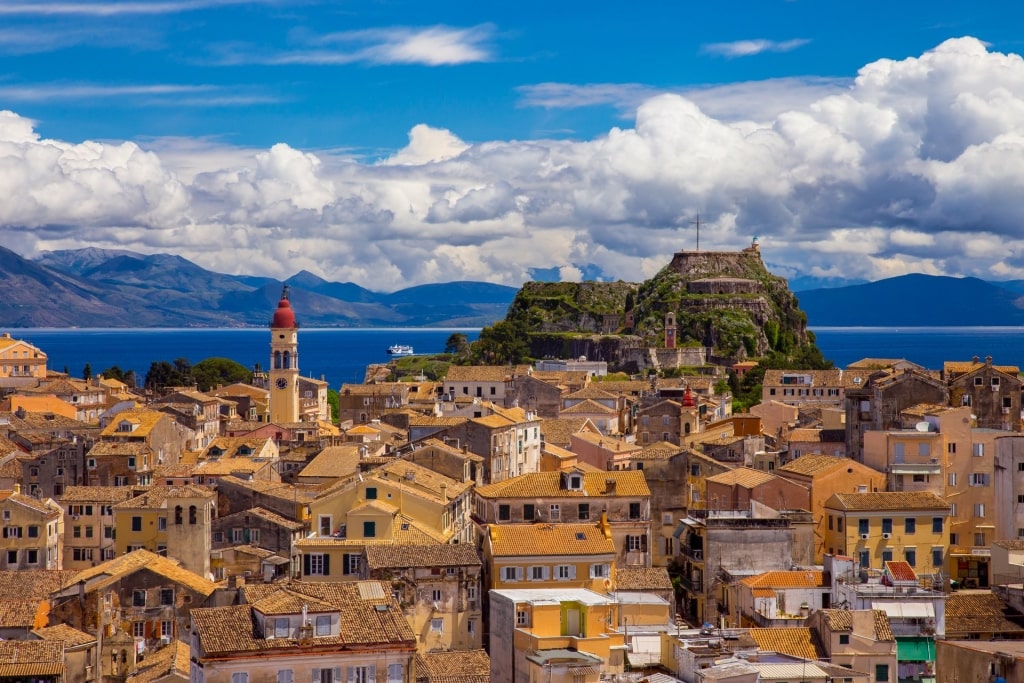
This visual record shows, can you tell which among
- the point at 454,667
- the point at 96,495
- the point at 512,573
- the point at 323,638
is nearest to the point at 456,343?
the point at 96,495

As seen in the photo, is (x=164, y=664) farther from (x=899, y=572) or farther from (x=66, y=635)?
(x=899, y=572)

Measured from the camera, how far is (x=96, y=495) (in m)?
63.9

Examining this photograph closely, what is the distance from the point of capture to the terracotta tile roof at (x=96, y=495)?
63250mm

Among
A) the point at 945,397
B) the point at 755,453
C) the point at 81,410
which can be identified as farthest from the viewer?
the point at 81,410

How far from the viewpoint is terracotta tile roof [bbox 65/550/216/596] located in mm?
49156

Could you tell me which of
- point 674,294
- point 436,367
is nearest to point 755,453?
point 436,367

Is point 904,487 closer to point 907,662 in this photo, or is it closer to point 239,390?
point 907,662

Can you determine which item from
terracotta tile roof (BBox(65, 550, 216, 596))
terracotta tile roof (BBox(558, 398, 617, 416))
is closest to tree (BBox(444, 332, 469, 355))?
terracotta tile roof (BBox(558, 398, 617, 416))

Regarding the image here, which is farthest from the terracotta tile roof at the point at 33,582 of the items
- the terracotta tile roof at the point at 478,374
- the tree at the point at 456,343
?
the tree at the point at 456,343

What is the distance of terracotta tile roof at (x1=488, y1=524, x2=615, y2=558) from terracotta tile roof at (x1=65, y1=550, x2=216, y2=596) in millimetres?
9598

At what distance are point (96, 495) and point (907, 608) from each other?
35099 mm

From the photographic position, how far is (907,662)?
140ft

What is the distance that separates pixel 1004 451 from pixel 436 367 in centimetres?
10003

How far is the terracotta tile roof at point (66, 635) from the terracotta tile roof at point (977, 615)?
86.3 feet
